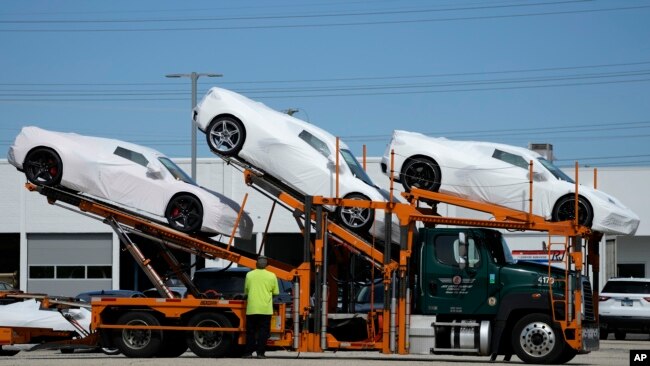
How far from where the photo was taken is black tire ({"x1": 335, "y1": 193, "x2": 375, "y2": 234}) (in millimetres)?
19391

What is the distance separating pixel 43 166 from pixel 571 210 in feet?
26.8

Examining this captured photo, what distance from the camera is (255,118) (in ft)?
65.6

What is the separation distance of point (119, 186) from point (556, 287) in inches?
268

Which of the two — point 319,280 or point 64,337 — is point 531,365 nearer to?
point 319,280

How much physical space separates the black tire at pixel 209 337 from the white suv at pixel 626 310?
12.2 m

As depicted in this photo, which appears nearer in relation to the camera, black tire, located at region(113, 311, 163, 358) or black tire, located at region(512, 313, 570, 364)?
black tire, located at region(512, 313, 570, 364)

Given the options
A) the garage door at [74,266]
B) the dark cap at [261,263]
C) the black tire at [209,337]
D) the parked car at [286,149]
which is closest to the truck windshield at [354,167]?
the parked car at [286,149]

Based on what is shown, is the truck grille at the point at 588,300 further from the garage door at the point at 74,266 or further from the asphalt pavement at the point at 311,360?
the garage door at the point at 74,266

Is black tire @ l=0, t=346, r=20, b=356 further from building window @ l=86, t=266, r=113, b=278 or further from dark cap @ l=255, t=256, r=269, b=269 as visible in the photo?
building window @ l=86, t=266, r=113, b=278

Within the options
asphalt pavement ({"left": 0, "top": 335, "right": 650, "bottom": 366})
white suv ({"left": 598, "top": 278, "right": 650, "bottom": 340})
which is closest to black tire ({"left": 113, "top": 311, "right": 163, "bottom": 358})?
asphalt pavement ({"left": 0, "top": 335, "right": 650, "bottom": 366})

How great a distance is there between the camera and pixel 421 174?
65.9 ft

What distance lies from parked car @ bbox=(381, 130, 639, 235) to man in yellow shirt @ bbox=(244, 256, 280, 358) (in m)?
2.70

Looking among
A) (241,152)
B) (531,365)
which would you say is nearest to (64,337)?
(241,152)

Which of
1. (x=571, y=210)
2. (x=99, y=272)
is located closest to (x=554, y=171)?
(x=571, y=210)
